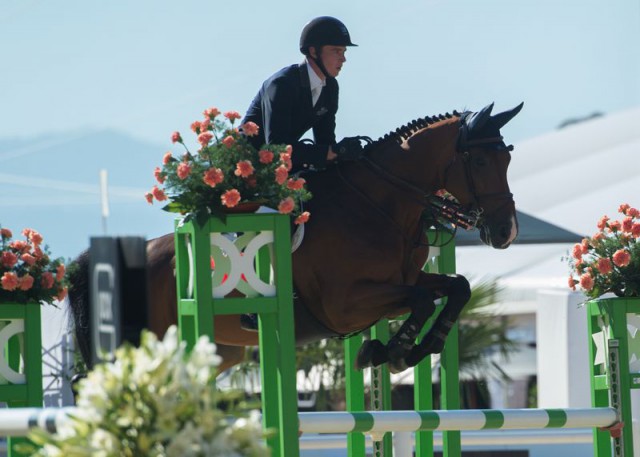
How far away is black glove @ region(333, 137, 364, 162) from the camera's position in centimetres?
521

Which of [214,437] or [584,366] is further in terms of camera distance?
[584,366]

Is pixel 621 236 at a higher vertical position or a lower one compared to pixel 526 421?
higher

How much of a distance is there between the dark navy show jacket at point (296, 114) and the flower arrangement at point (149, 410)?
2415 mm

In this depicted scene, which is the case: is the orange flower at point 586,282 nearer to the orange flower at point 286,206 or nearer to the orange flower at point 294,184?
the orange flower at point 294,184

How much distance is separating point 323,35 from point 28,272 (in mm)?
1508

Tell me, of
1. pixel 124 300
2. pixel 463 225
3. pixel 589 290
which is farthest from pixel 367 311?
pixel 124 300

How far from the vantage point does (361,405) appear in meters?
5.70

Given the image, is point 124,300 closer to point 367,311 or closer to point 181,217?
point 181,217

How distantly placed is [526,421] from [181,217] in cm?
153

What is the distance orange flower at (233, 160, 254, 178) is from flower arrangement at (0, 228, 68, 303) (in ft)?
3.72

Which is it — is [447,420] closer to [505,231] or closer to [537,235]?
[505,231]

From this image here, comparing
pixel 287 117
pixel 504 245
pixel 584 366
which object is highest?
pixel 287 117

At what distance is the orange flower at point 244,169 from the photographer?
417cm

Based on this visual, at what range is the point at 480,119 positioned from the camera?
17.1 ft
